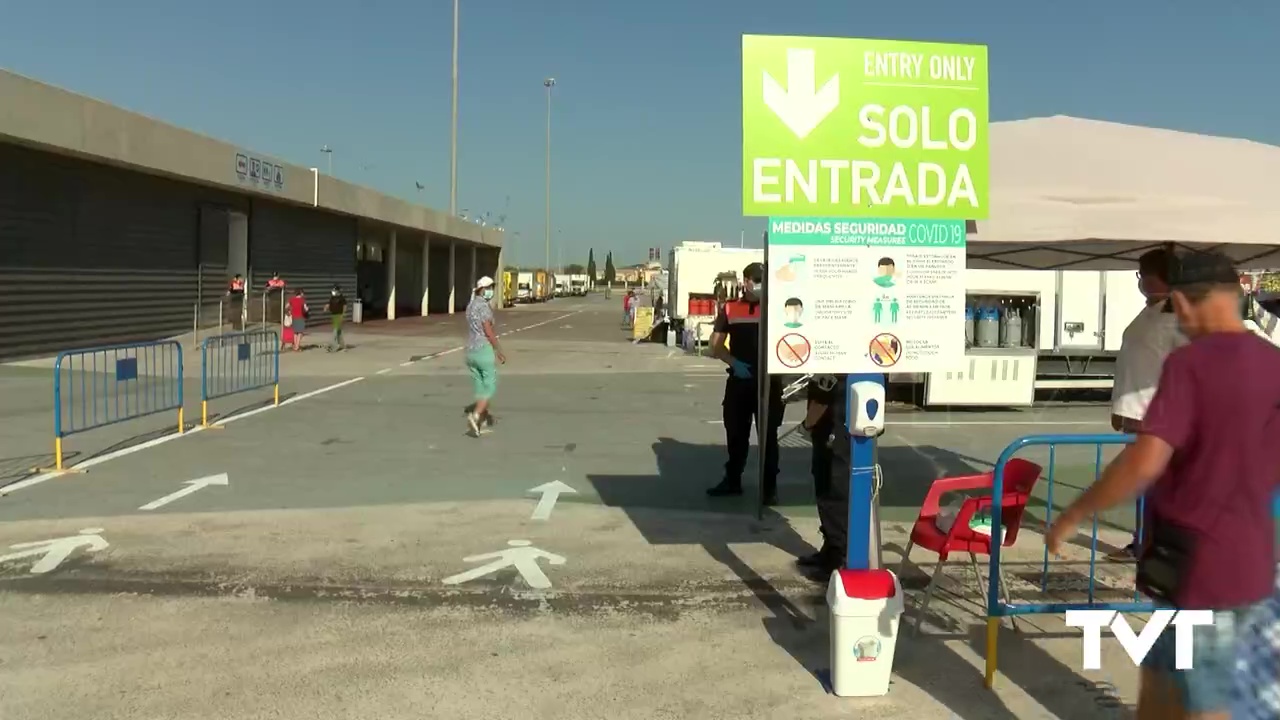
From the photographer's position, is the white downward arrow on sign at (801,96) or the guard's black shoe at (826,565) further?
the guard's black shoe at (826,565)

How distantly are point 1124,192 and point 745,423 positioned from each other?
353cm

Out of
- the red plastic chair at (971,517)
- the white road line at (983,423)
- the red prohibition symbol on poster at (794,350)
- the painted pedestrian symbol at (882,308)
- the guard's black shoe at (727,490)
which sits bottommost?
the guard's black shoe at (727,490)

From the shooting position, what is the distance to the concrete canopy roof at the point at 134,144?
1848 cm

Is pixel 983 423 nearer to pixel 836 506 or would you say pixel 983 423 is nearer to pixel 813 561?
pixel 813 561

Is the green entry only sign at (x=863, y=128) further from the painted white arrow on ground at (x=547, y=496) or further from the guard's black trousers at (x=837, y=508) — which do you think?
the painted white arrow on ground at (x=547, y=496)

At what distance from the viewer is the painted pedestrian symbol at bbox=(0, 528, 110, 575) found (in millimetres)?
6328

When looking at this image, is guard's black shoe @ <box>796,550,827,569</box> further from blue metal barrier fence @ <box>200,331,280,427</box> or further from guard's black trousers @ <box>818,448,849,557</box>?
blue metal barrier fence @ <box>200,331,280,427</box>

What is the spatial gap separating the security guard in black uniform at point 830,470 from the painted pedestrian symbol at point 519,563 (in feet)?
5.25

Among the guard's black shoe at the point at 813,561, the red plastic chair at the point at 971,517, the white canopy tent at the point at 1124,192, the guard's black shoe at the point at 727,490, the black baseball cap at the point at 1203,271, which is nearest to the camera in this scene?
the black baseball cap at the point at 1203,271

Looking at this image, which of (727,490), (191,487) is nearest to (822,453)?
(727,490)

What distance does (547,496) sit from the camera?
841 cm

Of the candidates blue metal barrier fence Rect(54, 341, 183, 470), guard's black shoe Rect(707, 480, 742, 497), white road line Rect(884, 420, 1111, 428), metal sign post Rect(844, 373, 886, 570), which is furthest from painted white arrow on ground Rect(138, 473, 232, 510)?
white road line Rect(884, 420, 1111, 428)

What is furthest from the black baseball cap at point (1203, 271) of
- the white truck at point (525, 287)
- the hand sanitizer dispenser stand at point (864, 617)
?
the white truck at point (525, 287)

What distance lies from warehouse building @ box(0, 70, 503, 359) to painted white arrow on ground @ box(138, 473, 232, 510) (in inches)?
494
